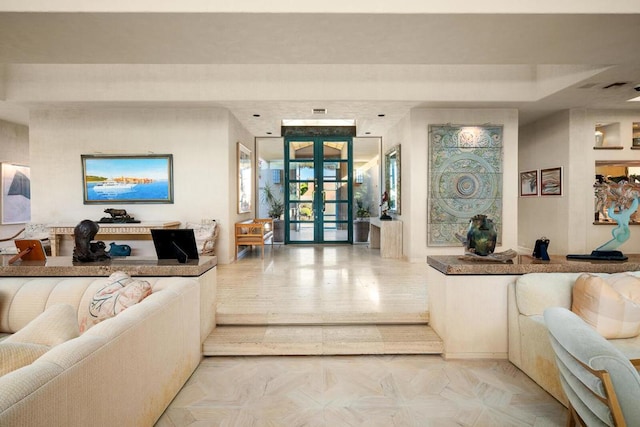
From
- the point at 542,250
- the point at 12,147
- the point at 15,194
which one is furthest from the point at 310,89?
the point at 15,194

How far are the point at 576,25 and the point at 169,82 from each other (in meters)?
5.28

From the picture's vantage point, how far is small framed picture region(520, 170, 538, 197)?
283 inches

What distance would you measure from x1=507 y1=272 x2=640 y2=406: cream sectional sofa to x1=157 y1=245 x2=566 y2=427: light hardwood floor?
0.11 metres

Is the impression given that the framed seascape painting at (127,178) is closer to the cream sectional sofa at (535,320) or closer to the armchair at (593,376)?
the cream sectional sofa at (535,320)

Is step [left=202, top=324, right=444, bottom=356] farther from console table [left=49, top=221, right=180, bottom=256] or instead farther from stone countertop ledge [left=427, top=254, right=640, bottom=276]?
console table [left=49, top=221, right=180, bottom=256]

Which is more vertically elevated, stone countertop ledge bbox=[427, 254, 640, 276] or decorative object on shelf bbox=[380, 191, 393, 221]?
decorative object on shelf bbox=[380, 191, 393, 221]

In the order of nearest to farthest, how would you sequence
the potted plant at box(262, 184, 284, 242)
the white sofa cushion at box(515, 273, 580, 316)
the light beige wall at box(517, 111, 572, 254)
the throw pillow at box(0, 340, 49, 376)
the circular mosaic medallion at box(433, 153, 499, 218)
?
the throw pillow at box(0, 340, 49, 376)
the white sofa cushion at box(515, 273, 580, 316)
the circular mosaic medallion at box(433, 153, 499, 218)
the light beige wall at box(517, 111, 572, 254)
the potted plant at box(262, 184, 284, 242)

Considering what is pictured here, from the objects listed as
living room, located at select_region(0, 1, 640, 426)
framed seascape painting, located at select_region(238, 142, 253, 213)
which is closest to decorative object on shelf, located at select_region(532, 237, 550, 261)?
living room, located at select_region(0, 1, 640, 426)

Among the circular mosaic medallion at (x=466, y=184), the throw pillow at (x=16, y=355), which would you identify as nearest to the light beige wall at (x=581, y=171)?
the circular mosaic medallion at (x=466, y=184)

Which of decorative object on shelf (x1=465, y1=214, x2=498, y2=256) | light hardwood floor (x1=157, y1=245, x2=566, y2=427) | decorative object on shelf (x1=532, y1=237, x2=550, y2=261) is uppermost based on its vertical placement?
→ decorative object on shelf (x1=465, y1=214, x2=498, y2=256)

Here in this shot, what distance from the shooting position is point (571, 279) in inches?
102

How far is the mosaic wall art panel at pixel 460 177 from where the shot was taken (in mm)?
6004

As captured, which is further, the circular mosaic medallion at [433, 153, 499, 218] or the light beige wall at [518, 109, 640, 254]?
the light beige wall at [518, 109, 640, 254]

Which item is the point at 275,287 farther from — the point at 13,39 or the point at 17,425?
the point at 13,39
